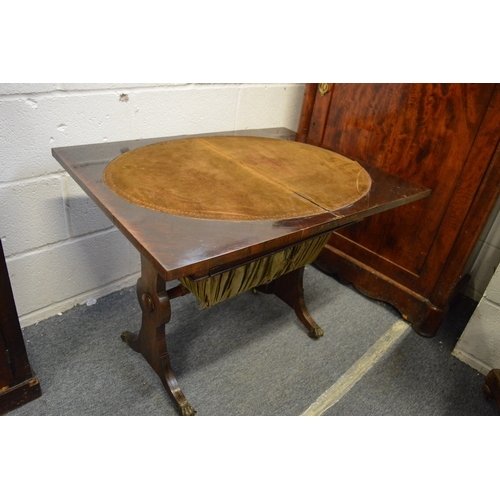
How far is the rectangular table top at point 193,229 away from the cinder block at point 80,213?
1.08ft

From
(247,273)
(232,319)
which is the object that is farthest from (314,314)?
(247,273)

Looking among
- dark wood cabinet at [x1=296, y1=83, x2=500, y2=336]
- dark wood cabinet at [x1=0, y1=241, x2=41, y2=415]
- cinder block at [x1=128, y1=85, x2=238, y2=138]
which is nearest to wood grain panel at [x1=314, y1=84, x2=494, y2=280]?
dark wood cabinet at [x1=296, y1=83, x2=500, y2=336]

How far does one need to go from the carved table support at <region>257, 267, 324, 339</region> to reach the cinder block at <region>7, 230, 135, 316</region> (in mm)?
706

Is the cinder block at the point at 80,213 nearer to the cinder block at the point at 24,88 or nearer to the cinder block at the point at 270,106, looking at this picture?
the cinder block at the point at 24,88

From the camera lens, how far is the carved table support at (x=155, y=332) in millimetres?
1214

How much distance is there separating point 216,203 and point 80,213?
81 cm

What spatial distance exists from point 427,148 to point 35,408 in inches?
67.7

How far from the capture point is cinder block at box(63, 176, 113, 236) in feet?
4.95

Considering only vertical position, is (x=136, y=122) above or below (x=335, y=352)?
above

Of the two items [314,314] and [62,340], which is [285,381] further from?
[62,340]

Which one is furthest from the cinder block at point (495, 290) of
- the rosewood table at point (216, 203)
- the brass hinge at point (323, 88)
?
the brass hinge at point (323, 88)

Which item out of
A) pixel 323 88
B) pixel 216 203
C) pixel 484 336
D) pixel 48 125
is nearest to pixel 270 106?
pixel 323 88

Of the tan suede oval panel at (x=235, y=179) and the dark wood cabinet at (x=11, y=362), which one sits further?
the dark wood cabinet at (x=11, y=362)

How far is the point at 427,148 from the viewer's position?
1.62 m
